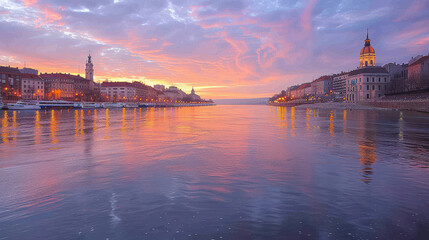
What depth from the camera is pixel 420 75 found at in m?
96.2

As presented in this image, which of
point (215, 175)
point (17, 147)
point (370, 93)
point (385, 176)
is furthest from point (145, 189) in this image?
point (370, 93)

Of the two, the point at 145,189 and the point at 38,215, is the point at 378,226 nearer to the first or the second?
the point at 145,189

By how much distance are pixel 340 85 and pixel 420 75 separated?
79879 millimetres

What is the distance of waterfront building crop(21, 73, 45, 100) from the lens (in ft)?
438

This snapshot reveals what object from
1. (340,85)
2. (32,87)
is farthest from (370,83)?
(32,87)

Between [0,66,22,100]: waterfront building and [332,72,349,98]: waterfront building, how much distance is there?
175780 millimetres

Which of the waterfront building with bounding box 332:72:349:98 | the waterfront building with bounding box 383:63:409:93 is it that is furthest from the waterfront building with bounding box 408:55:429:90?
the waterfront building with bounding box 332:72:349:98

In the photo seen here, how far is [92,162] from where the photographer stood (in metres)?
11.7

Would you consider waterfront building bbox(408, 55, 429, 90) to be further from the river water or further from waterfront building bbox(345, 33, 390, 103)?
→ the river water

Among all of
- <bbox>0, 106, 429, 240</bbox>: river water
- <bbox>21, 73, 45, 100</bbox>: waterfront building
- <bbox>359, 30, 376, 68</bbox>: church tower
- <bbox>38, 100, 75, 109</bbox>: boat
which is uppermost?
<bbox>359, 30, 376, 68</bbox>: church tower

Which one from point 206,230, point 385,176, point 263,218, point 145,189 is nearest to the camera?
point 206,230

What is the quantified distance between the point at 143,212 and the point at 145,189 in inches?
67.9

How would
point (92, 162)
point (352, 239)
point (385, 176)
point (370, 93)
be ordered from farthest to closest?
point (370, 93), point (92, 162), point (385, 176), point (352, 239)

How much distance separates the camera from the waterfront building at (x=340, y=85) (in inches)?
6639
